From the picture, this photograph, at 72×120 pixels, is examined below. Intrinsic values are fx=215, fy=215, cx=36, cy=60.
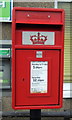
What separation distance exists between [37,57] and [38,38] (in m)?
0.25

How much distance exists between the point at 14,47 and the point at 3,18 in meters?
2.19

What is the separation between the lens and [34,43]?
2781 mm

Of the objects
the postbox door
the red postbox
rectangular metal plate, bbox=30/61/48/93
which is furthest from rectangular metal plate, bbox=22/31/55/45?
rectangular metal plate, bbox=30/61/48/93

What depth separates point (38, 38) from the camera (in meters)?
2.80

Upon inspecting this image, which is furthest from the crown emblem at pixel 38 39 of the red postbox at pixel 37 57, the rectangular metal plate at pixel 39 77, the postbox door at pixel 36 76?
the rectangular metal plate at pixel 39 77

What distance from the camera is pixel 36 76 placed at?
2795 millimetres

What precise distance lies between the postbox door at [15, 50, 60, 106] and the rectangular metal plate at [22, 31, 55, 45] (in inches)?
4.7

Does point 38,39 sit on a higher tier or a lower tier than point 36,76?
higher

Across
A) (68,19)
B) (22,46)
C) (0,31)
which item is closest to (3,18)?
(0,31)

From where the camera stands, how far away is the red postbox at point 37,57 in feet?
9.02

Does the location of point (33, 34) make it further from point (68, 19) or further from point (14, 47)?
point (68, 19)

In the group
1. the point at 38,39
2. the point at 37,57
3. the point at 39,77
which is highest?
the point at 38,39

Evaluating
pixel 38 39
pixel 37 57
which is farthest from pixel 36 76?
pixel 38 39

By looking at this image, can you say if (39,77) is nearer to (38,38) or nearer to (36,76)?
(36,76)
